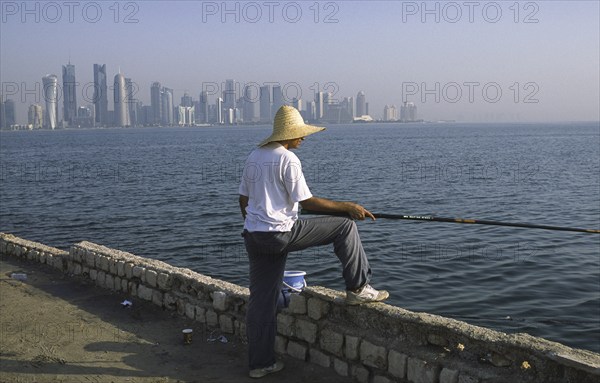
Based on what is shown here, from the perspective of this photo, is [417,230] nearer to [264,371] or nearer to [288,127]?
[264,371]

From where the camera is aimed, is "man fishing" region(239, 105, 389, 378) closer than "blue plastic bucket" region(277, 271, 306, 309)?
Yes

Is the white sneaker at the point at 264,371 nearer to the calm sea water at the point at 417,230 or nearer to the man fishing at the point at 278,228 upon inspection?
the man fishing at the point at 278,228

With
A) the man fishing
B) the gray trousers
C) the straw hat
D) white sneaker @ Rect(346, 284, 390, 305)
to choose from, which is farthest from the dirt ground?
the straw hat

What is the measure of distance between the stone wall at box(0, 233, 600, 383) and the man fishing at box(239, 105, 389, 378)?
276 mm

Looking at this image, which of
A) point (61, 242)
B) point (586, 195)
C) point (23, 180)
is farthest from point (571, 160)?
point (61, 242)

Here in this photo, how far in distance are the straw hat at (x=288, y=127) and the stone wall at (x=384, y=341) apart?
1.45m

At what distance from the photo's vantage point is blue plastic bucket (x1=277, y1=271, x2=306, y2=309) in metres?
5.85

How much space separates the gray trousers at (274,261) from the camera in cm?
490

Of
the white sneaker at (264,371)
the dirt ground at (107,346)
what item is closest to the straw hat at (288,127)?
the white sneaker at (264,371)

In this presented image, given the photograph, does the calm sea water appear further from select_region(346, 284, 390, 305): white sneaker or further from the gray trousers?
the gray trousers

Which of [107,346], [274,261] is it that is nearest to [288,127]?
[274,261]

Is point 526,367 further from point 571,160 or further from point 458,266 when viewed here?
point 571,160

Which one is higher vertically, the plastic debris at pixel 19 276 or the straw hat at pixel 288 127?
the straw hat at pixel 288 127

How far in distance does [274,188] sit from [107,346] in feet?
8.20
